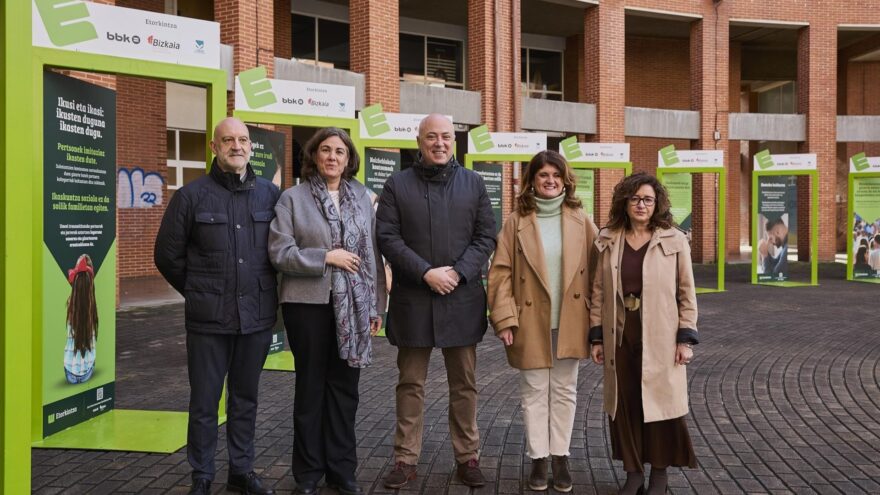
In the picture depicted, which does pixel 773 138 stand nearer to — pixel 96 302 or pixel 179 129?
pixel 179 129

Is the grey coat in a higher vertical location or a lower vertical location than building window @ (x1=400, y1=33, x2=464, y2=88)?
lower

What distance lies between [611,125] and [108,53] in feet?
56.7

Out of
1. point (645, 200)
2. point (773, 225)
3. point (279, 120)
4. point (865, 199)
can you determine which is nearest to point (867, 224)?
point (865, 199)

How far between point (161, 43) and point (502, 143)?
738 cm

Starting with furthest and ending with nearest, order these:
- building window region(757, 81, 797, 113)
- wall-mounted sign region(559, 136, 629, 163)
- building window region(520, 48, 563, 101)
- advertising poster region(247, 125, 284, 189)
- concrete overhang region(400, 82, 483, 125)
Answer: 1. building window region(757, 81, 797, 113)
2. building window region(520, 48, 563, 101)
3. concrete overhang region(400, 82, 483, 125)
4. wall-mounted sign region(559, 136, 629, 163)
5. advertising poster region(247, 125, 284, 189)

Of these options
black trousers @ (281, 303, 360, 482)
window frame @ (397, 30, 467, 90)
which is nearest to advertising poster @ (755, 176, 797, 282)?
window frame @ (397, 30, 467, 90)

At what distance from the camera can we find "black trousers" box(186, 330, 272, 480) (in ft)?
12.1

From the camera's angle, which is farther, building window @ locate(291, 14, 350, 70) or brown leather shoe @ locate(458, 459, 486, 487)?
building window @ locate(291, 14, 350, 70)

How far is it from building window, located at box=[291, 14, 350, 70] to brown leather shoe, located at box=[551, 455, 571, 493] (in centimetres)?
1554

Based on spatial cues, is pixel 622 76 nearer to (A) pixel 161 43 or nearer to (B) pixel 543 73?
(B) pixel 543 73

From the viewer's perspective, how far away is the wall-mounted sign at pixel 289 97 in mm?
6719

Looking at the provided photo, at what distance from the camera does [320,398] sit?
12.4 feet

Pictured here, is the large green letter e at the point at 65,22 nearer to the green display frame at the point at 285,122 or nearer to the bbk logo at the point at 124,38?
the bbk logo at the point at 124,38

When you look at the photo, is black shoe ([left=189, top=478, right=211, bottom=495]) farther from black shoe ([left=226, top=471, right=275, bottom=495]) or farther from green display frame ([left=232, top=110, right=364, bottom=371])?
green display frame ([left=232, top=110, right=364, bottom=371])
